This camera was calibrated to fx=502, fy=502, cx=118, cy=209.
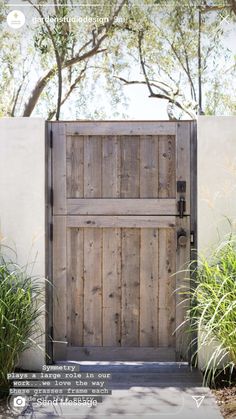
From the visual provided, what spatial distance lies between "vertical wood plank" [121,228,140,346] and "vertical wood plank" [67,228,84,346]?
0.29 meters

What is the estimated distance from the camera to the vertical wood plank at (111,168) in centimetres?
340

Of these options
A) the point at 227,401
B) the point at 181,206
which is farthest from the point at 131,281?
the point at 227,401

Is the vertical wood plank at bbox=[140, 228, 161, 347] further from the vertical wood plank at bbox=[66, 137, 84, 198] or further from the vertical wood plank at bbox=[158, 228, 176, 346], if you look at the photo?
the vertical wood plank at bbox=[66, 137, 84, 198]

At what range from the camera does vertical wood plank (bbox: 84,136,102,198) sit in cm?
340

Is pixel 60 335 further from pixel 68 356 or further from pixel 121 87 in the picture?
pixel 121 87

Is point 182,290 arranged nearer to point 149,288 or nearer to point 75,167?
point 149,288

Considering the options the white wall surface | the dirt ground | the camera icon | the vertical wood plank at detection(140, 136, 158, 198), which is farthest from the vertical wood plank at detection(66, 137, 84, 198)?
the dirt ground

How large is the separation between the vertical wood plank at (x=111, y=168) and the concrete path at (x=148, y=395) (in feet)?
3.84

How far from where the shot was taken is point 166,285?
11.2 feet

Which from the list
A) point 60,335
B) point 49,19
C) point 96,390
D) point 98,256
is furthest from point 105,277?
point 49,19

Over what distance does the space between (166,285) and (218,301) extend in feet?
2.02

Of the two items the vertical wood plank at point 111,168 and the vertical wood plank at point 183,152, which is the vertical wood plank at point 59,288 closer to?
the vertical wood plank at point 111,168

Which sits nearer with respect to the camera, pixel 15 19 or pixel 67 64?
pixel 15 19

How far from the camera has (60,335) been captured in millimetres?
3416
